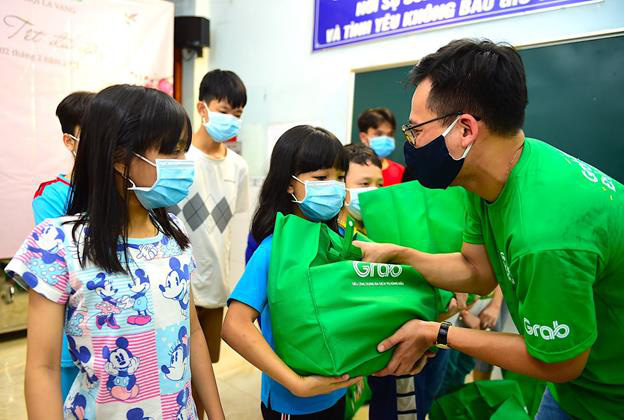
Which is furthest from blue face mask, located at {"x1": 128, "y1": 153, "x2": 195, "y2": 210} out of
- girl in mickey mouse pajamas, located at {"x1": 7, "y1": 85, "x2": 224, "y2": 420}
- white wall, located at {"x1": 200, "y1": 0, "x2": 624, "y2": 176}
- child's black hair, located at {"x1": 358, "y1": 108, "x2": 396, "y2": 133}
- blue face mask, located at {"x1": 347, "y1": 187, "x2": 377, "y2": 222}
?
white wall, located at {"x1": 200, "y1": 0, "x2": 624, "y2": 176}

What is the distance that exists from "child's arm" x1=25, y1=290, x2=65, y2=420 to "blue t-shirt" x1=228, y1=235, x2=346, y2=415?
1.28 ft

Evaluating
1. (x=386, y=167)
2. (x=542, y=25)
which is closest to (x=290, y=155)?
(x=386, y=167)

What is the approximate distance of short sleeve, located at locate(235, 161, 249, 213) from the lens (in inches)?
91.3

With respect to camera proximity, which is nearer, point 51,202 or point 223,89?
point 51,202

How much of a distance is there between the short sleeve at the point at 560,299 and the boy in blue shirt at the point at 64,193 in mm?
1016

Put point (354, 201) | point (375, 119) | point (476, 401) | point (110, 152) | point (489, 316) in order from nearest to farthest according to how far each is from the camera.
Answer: point (110, 152) → point (476, 401) → point (354, 201) → point (489, 316) → point (375, 119)

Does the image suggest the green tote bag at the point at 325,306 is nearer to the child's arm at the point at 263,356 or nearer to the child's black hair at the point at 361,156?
the child's arm at the point at 263,356

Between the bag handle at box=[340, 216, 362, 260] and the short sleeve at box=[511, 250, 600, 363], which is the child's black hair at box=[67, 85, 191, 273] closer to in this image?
the bag handle at box=[340, 216, 362, 260]

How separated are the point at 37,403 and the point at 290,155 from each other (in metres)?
0.90

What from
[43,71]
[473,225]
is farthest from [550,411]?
[43,71]

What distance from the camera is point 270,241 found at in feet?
3.79

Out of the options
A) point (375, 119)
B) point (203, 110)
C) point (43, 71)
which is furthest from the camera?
point (43, 71)

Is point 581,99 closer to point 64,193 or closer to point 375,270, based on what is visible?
point 375,270

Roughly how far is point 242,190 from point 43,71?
75.8 inches
